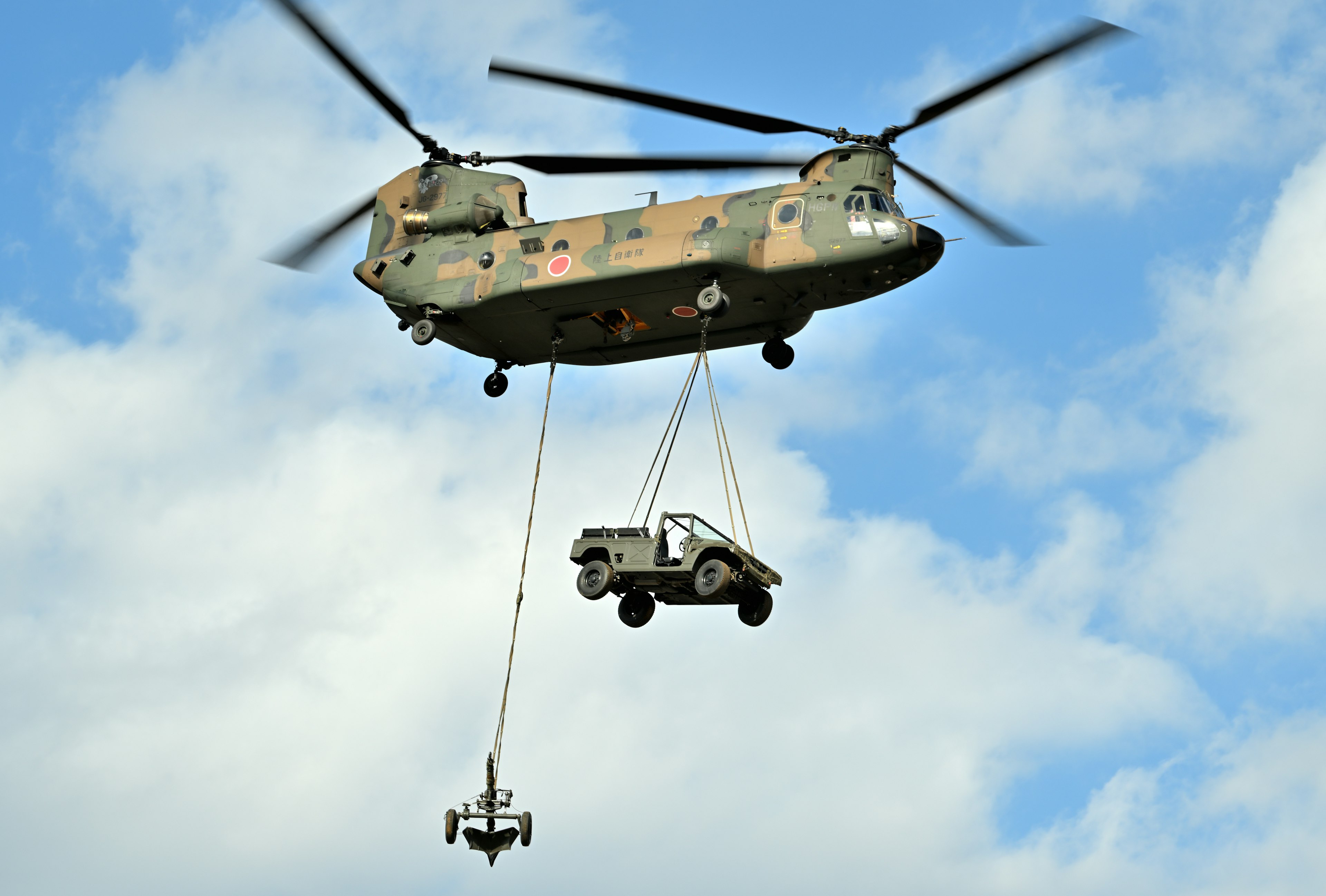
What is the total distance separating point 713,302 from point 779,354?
8.45 feet

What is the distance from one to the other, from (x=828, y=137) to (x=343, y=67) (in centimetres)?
939

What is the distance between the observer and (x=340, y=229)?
34.8 m

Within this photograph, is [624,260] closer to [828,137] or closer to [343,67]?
[828,137]

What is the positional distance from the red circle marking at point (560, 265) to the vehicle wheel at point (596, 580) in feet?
17.5

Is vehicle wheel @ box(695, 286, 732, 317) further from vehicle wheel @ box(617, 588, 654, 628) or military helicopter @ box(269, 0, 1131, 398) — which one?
vehicle wheel @ box(617, 588, 654, 628)

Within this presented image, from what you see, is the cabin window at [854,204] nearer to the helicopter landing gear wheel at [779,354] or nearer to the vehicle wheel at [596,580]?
the helicopter landing gear wheel at [779,354]

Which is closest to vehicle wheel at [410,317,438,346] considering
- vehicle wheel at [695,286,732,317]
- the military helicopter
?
the military helicopter

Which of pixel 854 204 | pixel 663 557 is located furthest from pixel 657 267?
pixel 663 557

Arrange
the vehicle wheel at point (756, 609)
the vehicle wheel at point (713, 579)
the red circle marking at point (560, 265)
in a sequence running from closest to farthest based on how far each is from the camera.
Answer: the vehicle wheel at point (713, 579), the vehicle wheel at point (756, 609), the red circle marking at point (560, 265)

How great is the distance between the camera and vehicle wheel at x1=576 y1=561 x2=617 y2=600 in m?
27.0

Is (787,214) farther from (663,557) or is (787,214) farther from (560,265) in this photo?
(663,557)

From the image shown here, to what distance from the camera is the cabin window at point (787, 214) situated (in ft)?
93.4

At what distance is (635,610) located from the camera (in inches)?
1106

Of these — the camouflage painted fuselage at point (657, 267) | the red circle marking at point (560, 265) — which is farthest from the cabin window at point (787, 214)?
the red circle marking at point (560, 265)
